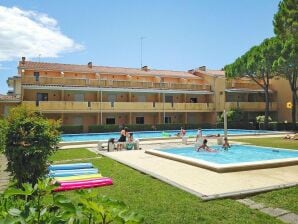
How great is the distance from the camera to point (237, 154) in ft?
64.3

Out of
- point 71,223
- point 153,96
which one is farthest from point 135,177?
point 153,96

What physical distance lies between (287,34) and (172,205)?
30.2m

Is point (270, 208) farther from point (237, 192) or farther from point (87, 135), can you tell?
point (87, 135)

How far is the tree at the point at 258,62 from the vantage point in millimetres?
35153

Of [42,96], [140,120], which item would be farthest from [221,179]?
[140,120]

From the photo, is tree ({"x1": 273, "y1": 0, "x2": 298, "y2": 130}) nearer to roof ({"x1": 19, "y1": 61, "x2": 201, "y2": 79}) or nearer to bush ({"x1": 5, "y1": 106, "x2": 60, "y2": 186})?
roof ({"x1": 19, "y1": 61, "x2": 201, "y2": 79})

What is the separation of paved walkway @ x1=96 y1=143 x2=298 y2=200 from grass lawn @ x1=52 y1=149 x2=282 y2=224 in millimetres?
445

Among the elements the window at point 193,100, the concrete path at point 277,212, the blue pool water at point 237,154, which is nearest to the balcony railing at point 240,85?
the window at point 193,100

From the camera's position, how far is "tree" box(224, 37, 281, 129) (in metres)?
35.2

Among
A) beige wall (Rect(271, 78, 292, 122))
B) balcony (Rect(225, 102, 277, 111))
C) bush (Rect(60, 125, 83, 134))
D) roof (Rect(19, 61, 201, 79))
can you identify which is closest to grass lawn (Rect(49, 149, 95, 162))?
bush (Rect(60, 125, 83, 134))

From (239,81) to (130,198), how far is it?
4366 cm

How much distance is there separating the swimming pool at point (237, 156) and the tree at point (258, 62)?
1805 cm

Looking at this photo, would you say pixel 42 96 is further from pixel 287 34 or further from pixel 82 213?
pixel 82 213

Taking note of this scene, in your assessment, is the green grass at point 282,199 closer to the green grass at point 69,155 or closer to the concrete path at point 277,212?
the concrete path at point 277,212
